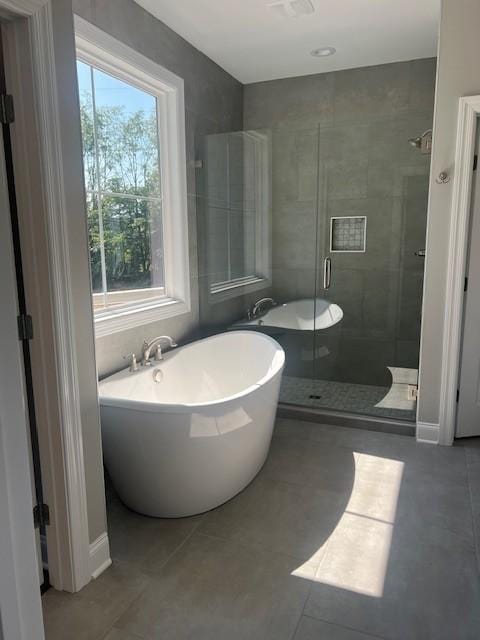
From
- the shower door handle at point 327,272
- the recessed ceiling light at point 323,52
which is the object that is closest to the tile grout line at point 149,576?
the shower door handle at point 327,272

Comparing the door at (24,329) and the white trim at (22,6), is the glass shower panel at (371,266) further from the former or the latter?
the white trim at (22,6)

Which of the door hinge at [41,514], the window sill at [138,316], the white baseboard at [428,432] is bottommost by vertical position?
the white baseboard at [428,432]

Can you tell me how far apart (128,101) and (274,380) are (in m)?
2.01

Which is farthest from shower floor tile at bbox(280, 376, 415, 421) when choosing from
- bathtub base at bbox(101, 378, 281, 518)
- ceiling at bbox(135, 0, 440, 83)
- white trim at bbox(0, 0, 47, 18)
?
white trim at bbox(0, 0, 47, 18)

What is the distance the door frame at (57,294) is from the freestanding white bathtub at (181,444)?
329 mm

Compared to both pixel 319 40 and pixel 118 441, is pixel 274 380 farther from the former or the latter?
pixel 319 40

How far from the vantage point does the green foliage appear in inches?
106

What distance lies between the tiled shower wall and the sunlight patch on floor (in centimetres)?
124

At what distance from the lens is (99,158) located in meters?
2.71

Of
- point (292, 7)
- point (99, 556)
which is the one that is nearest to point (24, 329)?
point (99, 556)

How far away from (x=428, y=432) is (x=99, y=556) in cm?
225

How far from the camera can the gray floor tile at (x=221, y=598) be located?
1.65 meters

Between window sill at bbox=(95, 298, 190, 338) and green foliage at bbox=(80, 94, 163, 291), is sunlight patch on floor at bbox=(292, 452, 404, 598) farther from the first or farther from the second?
green foliage at bbox=(80, 94, 163, 291)

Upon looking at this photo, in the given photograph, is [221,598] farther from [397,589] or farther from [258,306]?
[258,306]
